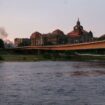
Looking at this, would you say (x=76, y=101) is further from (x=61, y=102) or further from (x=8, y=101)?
(x=8, y=101)

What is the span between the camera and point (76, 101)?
32562 millimetres

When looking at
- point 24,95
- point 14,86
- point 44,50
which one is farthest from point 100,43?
point 44,50

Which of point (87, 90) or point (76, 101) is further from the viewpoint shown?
point (87, 90)

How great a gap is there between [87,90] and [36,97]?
6.11 meters

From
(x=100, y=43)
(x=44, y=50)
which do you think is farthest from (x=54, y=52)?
(x=100, y=43)

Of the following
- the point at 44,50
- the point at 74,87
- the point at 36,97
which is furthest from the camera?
the point at 44,50

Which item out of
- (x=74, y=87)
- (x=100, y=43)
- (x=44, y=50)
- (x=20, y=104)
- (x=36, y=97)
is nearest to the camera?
(x=20, y=104)

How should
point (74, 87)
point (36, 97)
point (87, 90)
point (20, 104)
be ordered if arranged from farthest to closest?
point (74, 87) → point (87, 90) → point (36, 97) → point (20, 104)

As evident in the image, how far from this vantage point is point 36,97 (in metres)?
34.5

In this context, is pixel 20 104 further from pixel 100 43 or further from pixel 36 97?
pixel 100 43

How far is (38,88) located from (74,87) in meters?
3.25

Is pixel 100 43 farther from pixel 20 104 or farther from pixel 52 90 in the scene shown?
pixel 20 104

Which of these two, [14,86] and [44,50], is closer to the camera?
[14,86]

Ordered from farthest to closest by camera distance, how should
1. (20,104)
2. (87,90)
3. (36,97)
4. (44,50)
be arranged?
(44,50) → (87,90) → (36,97) → (20,104)
